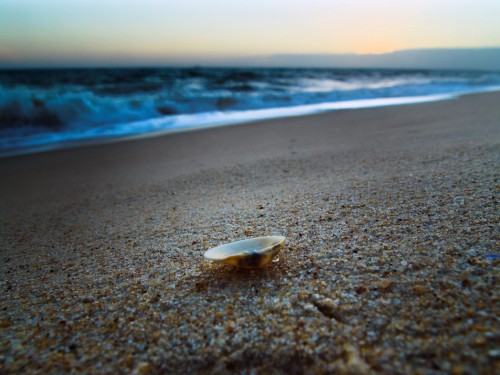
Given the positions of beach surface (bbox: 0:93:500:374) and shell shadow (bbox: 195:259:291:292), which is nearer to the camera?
beach surface (bbox: 0:93:500:374)

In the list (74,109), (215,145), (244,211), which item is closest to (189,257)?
(244,211)

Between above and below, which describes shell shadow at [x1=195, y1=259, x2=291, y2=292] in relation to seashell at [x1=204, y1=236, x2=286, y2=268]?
below

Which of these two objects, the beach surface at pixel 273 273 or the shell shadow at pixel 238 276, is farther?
the shell shadow at pixel 238 276

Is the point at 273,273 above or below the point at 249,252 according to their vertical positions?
below
